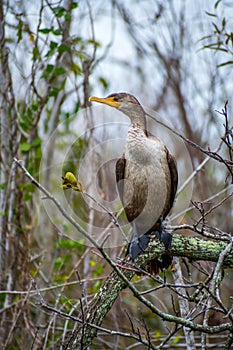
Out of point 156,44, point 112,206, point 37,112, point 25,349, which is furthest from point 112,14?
point 25,349

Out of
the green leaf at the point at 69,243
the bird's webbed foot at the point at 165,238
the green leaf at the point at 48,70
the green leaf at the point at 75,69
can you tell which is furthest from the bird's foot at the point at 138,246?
the green leaf at the point at 75,69

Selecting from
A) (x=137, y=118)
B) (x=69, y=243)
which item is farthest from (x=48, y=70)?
(x=69, y=243)

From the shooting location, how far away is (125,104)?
370cm

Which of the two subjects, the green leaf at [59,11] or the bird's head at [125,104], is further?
the green leaf at [59,11]

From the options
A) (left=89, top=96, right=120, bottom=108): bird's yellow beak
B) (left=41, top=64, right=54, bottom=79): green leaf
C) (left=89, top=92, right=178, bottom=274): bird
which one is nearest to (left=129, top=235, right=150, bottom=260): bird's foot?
(left=89, top=92, right=178, bottom=274): bird

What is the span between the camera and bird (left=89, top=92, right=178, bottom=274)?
352 cm

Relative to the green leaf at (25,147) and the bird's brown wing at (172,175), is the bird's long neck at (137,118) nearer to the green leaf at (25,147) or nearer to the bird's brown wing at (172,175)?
the bird's brown wing at (172,175)

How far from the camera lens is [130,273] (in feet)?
9.61

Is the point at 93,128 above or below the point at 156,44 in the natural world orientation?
below

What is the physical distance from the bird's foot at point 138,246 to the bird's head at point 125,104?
0.85m

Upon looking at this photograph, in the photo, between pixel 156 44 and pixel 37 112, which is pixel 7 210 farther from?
pixel 156 44

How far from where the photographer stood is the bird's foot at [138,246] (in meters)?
3.11

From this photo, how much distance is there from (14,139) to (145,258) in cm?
222

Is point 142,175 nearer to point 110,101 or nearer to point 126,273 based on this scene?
point 110,101
